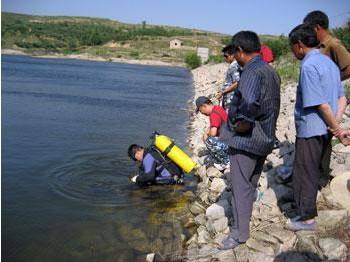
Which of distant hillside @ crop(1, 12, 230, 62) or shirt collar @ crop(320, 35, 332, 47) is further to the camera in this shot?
distant hillside @ crop(1, 12, 230, 62)

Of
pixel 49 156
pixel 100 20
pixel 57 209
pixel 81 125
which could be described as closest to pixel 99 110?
pixel 81 125

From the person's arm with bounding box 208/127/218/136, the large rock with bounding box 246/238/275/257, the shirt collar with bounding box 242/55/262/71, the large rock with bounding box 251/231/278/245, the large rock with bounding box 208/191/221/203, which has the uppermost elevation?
the shirt collar with bounding box 242/55/262/71

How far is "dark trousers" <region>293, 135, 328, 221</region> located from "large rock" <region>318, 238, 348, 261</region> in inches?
14.3

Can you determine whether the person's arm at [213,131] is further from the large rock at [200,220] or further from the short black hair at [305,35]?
the short black hair at [305,35]

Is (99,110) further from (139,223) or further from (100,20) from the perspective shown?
(100,20)

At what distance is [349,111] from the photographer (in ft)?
26.0

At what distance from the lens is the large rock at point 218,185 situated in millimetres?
6876

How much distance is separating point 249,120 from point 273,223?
1.58 meters

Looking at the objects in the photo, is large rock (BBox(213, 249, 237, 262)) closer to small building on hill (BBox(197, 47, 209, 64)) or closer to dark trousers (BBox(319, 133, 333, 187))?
dark trousers (BBox(319, 133, 333, 187))

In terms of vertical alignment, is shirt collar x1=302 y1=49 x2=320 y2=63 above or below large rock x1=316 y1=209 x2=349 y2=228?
above

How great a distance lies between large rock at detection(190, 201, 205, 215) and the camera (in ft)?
21.2

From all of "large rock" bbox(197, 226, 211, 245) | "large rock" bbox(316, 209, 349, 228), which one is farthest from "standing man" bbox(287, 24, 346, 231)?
"large rock" bbox(197, 226, 211, 245)

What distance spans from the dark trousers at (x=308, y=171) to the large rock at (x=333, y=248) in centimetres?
36

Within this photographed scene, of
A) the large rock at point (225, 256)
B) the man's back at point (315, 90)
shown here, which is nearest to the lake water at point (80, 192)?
the large rock at point (225, 256)
